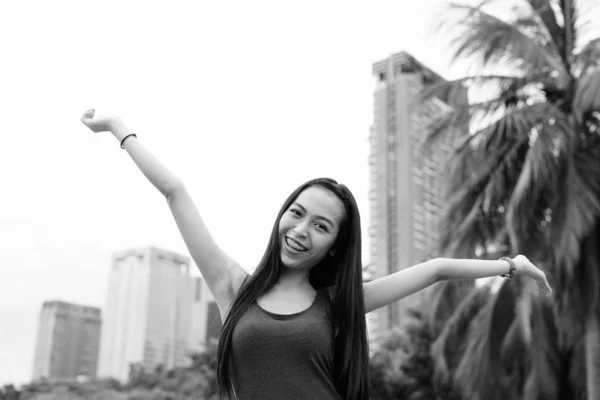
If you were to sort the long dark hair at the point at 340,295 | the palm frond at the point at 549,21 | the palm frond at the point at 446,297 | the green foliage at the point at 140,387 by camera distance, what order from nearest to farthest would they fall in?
the long dark hair at the point at 340,295
the palm frond at the point at 549,21
the palm frond at the point at 446,297
the green foliage at the point at 140,387

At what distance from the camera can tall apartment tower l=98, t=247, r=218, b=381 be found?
33.9 m

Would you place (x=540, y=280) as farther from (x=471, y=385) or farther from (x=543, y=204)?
(x=471, y=385)

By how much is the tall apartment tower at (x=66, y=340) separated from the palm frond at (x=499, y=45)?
30.9m

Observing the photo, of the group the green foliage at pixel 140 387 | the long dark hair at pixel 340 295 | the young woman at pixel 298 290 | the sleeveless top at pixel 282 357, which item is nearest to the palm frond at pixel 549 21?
the young woman at pixel 298 290

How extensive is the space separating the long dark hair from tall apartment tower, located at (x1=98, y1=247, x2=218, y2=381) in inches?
1220

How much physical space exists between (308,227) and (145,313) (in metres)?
33.6

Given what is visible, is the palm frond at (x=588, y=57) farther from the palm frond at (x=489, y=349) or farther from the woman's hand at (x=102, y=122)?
the woman's hand at (x=102, y=122)

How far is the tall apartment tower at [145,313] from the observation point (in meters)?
33.9

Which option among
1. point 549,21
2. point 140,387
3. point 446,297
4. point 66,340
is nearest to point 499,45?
point 549,21

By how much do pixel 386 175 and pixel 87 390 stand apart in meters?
36.8

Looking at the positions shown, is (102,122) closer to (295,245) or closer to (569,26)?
(295,245)

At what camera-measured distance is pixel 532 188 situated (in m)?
10.7

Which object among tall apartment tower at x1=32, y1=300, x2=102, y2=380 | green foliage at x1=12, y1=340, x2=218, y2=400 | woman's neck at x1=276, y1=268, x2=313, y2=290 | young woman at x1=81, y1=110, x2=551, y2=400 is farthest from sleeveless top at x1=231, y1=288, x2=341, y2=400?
tall apartment tower at x1=32, y1=300, x2=102, y2=380

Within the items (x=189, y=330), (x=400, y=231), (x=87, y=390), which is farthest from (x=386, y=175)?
(x=87, y=390)
